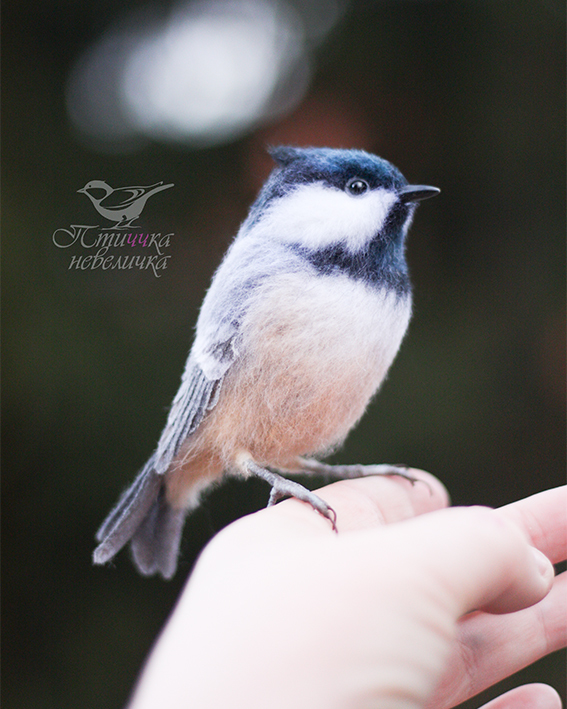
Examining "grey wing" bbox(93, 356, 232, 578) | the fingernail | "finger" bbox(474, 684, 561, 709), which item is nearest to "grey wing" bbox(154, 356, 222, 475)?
"grey wing" bbox(93, 356, 232, 578)

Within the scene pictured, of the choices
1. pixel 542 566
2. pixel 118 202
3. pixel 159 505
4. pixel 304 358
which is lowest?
pixel 159 505

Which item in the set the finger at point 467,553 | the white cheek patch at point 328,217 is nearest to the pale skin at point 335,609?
the finger at point 467,553

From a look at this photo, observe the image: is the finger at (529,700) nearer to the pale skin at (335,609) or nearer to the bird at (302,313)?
the pale skin at (335,609)

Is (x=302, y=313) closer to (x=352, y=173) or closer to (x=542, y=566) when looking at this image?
(x=352, y=173)

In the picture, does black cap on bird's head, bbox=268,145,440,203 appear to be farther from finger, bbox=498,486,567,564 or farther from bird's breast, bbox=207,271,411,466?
finger, bbox=498,486,567,564

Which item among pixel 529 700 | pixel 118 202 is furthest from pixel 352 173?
pixel 529 700

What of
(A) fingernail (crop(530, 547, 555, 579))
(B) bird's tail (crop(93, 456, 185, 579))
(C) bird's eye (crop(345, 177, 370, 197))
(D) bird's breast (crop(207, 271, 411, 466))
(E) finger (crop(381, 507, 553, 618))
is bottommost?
(B) bird's tail (crop(93, 456, 185, 579))
